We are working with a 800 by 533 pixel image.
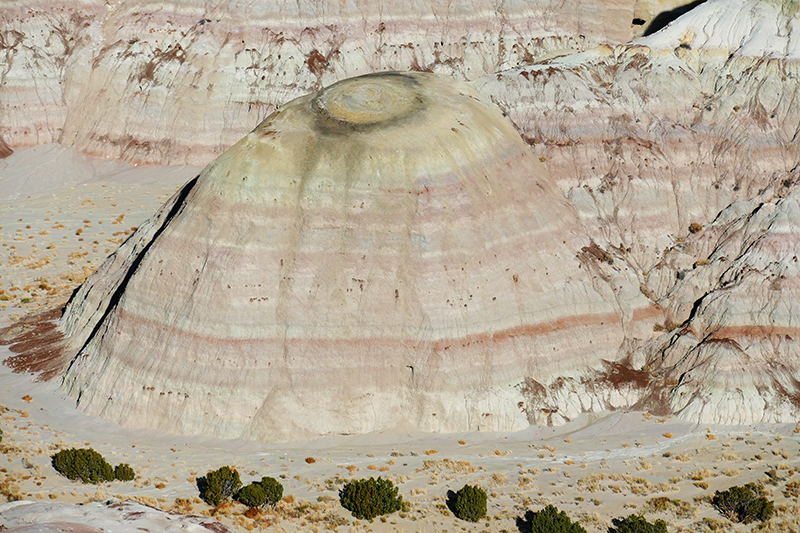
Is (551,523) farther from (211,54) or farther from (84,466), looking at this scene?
(211,54)

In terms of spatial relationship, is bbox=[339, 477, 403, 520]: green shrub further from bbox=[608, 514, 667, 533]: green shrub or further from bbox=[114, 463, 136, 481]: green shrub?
bbox=[114, 463, 136, 481]: green shrub

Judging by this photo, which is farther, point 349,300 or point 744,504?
point 349,300

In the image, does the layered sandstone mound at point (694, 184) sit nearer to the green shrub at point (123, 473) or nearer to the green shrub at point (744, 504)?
the green shrub at point (744, 504)

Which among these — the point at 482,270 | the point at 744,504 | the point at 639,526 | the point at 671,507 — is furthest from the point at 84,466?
the point at 744,504

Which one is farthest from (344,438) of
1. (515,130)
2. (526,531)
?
(515,130)

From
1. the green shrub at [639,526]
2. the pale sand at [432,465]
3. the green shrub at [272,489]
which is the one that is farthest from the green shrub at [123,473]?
the green shrub at [639,526]

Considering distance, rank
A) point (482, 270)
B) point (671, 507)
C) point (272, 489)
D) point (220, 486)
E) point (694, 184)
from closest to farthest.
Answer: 1. point (220, 486)
2. point (272, 489)
3. point (671, 507)
4. point (482, 270)
5. point (694, 184)

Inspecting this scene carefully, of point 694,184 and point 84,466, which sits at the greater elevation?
point 694,184
